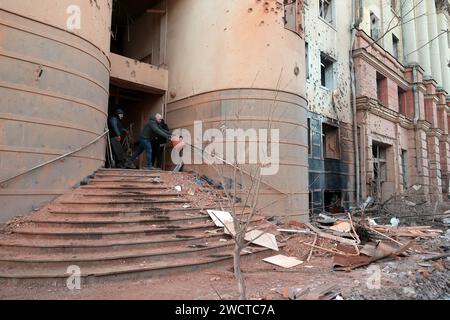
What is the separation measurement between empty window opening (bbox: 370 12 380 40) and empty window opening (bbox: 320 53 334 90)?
523 cm

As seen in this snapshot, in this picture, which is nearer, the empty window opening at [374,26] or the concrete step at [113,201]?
the concrete step at [113,201]

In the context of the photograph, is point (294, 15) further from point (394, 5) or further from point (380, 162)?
point (394, 5)

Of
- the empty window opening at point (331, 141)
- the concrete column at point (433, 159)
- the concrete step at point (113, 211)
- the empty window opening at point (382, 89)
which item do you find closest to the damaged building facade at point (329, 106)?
the empty window opening at point (331, 141)

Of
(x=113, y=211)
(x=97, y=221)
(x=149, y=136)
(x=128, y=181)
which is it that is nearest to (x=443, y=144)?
(x=149, y=136)

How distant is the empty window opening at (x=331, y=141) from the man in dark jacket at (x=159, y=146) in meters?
7.35

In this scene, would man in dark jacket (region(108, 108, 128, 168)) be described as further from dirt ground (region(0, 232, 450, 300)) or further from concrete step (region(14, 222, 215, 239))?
dirt ground (region(0, 232, 450, 300))

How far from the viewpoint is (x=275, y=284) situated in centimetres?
517

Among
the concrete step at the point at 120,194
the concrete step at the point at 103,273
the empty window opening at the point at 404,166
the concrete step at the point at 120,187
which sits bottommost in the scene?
the concrete step at the point at 103,273

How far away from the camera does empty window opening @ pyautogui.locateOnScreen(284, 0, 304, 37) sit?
419 inches

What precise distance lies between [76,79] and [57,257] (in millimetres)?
4238

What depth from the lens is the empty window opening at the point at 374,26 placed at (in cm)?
1863

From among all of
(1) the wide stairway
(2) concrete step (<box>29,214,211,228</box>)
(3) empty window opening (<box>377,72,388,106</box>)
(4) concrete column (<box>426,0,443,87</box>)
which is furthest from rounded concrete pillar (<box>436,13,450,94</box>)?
(2) concrete step (<box>29,214,211,228</box>)

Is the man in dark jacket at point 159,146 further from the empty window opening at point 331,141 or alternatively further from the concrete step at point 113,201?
the empty window opening at point 331,141

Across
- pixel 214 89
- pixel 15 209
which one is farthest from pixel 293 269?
pixel 214 89
